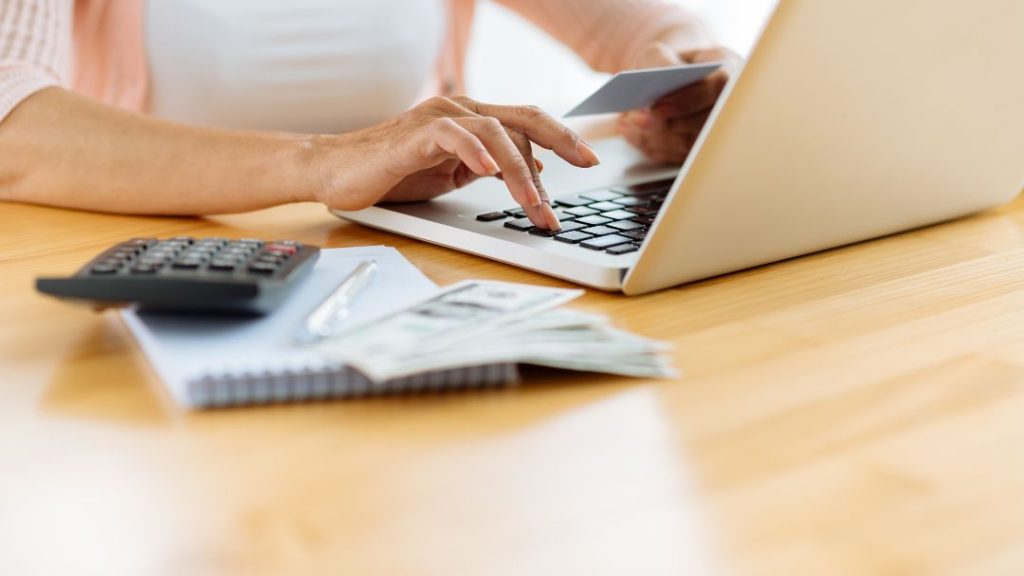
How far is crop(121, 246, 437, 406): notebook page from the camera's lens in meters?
0.56

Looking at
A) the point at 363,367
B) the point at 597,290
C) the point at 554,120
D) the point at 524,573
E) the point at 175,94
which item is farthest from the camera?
the point at 175,94

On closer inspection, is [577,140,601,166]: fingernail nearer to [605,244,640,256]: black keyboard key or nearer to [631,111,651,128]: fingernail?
[605,244,640,256]: black keyboard key

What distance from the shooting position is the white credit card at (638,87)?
0.98m

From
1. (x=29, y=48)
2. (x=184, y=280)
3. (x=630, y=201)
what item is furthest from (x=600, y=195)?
(x=29, y=48)

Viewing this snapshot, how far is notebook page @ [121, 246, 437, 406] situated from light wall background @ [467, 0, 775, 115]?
8.60ft

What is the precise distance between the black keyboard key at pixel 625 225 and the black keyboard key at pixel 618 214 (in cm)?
1

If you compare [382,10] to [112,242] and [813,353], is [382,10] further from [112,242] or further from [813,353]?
[813,353]

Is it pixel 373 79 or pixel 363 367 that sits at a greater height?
pixel 363 367

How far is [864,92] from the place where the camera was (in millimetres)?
746

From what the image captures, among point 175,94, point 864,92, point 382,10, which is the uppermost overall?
point 864,92

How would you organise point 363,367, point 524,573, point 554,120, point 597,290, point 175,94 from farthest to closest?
point 175,94 < point 554,120 < point 597,290 < point 363,367 < point 524,573

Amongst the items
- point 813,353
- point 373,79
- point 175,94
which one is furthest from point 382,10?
point 813,353

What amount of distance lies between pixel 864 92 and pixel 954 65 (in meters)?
0.11

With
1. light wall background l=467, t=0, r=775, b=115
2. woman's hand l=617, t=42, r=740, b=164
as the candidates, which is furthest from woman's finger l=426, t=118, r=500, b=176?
light wall background l=467, t=0, r=775, b=115
